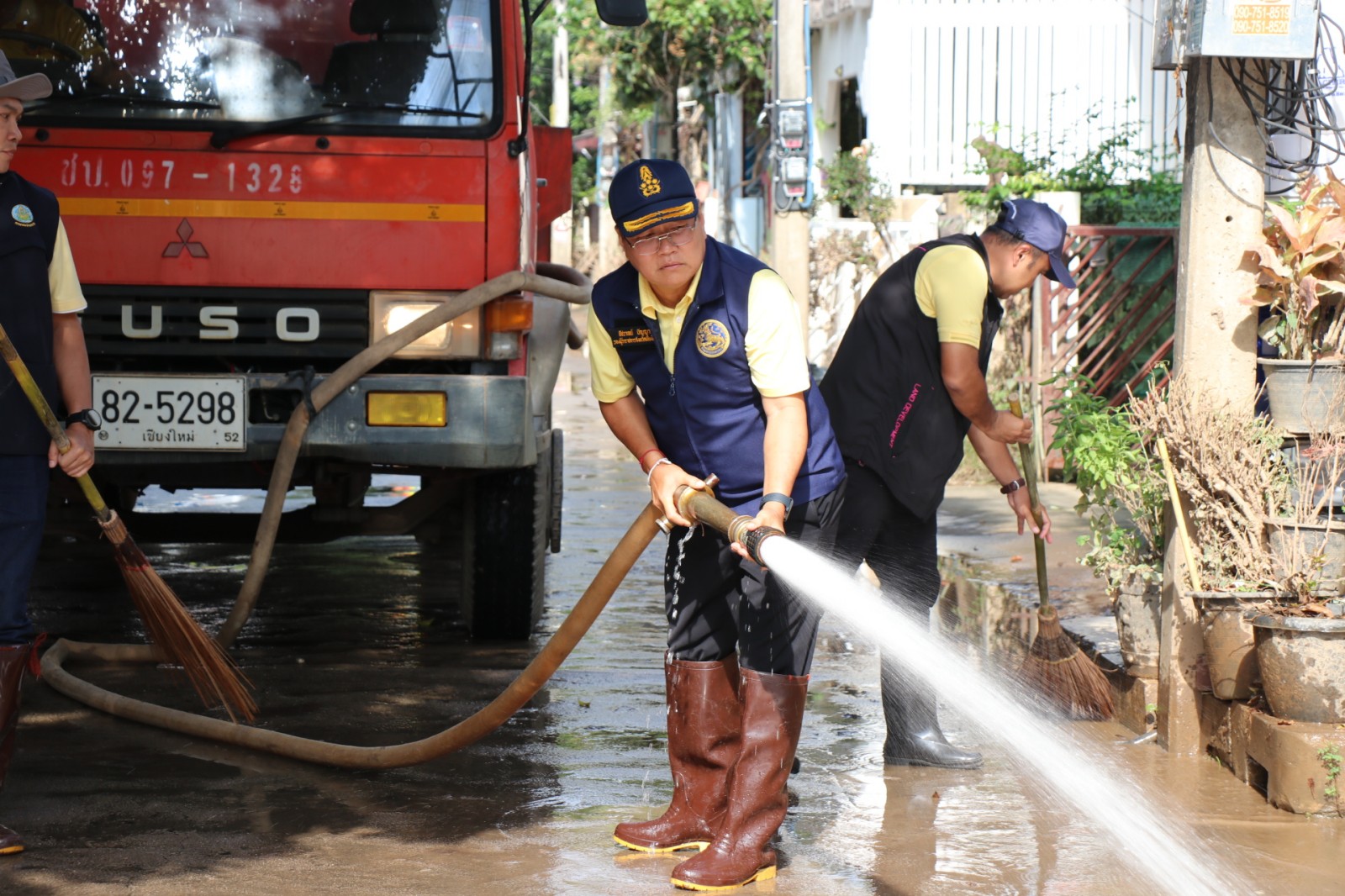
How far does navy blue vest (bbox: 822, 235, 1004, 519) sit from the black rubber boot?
0.54m

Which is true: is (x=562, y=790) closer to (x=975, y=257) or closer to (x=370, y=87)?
(x=975, y=257)

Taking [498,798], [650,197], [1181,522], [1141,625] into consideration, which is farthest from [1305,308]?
[498,798]

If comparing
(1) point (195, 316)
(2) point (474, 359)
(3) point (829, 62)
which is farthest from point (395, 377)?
(3) point (829, 62)

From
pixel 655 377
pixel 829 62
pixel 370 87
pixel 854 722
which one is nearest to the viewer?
pixel 655 377

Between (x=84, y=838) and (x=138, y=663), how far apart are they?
6.86 ft

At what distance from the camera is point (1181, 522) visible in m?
5.08

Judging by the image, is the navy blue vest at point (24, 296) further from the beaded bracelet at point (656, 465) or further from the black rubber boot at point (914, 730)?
the black rubber boot at point (914, 730)

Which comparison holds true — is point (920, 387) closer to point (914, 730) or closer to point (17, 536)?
point (914, 730)

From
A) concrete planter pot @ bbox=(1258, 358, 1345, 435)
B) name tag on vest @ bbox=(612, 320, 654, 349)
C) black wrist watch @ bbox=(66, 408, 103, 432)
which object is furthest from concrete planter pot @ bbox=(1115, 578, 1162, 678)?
black wrist watch @ bbox=(66, 408, 103, 432)

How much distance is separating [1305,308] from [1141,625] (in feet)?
3.77

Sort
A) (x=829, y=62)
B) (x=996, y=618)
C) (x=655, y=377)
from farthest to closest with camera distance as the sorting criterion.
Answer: (x=829, y=62) < (x=996, y=618) < (x=655, y=377)

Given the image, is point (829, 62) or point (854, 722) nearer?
point (854, 722)

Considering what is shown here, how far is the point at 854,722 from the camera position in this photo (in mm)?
5590

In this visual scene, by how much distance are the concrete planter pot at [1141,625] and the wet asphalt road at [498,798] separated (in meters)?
0.24
